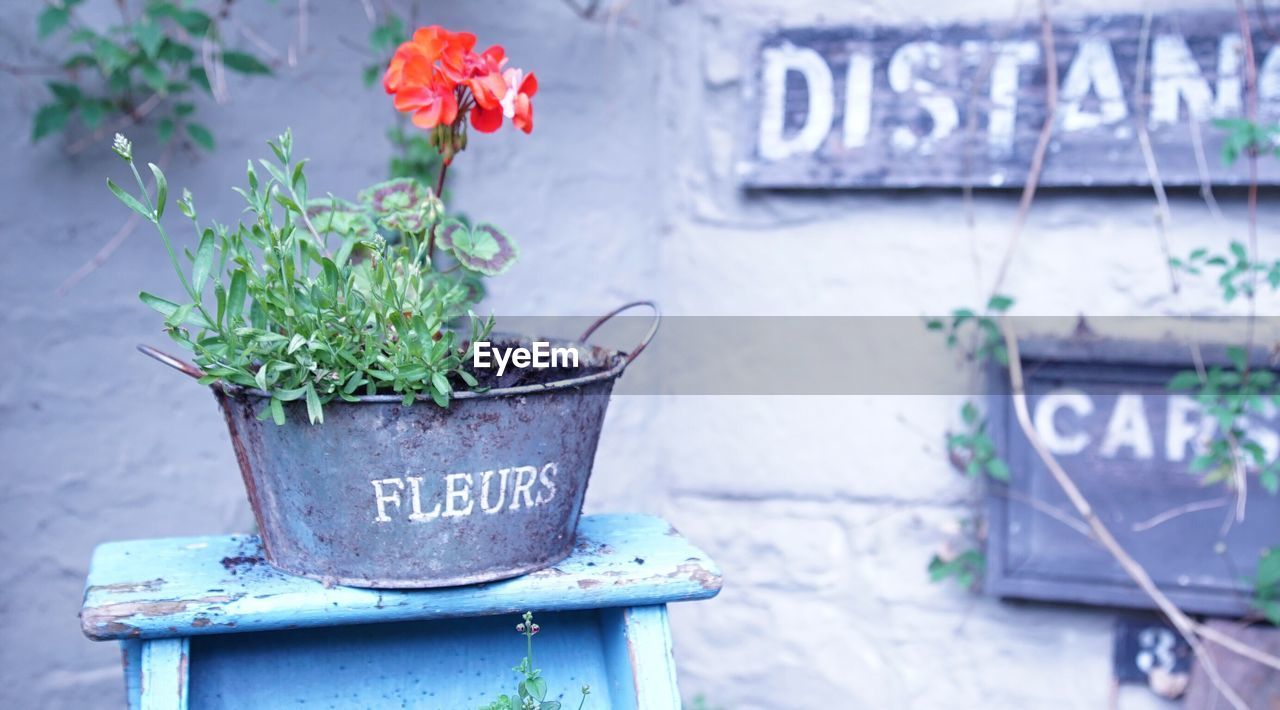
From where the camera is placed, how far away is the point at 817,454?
2.04 m

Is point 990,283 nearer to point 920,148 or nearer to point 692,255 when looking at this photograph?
point 920,148

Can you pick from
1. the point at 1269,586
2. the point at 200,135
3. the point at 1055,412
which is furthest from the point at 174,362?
the point at 1269,586

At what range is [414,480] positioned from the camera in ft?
3.12

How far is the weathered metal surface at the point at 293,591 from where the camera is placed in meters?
0.96

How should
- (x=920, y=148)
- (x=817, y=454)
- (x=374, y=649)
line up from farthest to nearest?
(x=817, y=454) → (x=920, y=148) → (x=374, y=649)

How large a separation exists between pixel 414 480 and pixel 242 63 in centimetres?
104

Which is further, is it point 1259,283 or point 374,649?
point 1259,283

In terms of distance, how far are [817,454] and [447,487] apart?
1.19 m

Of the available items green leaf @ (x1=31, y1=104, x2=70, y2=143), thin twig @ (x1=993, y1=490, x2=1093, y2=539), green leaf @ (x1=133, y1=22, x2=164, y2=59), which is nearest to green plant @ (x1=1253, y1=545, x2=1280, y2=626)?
thin twig @ (x1=993, y1=490, x2=1093, y2=539)

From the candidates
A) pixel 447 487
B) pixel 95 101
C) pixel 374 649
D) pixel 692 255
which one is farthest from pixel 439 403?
pixel 692 255

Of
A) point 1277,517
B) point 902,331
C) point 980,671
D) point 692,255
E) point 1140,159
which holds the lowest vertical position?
point 980,671

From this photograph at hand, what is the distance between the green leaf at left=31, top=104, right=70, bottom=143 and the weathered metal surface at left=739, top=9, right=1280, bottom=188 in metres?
1.10

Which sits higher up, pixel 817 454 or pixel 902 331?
pixel 902 331

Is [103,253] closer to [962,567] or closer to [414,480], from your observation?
[414,480]
